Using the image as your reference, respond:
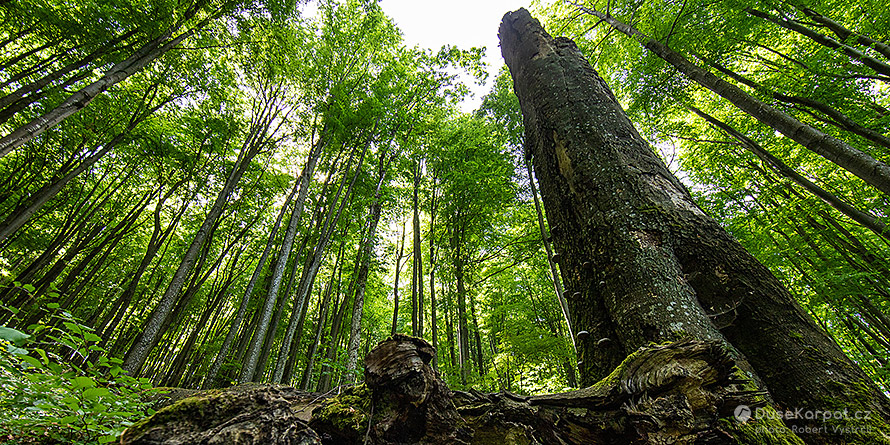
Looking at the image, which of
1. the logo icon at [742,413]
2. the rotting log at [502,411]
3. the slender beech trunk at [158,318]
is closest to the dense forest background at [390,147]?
the slender beech trunk at [158,318]

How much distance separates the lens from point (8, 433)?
117 cm

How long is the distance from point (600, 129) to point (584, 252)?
3.26ft

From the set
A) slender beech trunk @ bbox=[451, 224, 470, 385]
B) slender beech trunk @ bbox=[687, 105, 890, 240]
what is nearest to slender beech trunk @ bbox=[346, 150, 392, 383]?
slender beech trunk @ bbox=[451, 224, 470, 385]

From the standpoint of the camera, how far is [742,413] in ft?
3.24

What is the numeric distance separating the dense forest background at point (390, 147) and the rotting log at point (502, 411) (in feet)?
15.4

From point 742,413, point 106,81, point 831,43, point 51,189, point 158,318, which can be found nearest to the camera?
point 742,413

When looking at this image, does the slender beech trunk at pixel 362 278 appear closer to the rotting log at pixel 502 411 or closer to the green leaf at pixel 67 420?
the green leaf at pixel 67 420

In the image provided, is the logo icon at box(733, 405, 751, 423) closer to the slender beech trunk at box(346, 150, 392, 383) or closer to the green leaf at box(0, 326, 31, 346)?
the green leaf at box(0, 326, 31, 346)

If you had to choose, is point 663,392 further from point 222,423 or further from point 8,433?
point 8,433

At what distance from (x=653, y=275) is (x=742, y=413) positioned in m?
0.63

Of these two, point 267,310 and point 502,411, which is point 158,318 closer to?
point 267,310

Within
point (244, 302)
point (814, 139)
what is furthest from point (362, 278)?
point (814, 139)

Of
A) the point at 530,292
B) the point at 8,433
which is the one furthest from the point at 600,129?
the point at 530,292

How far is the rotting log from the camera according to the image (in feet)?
2.96
